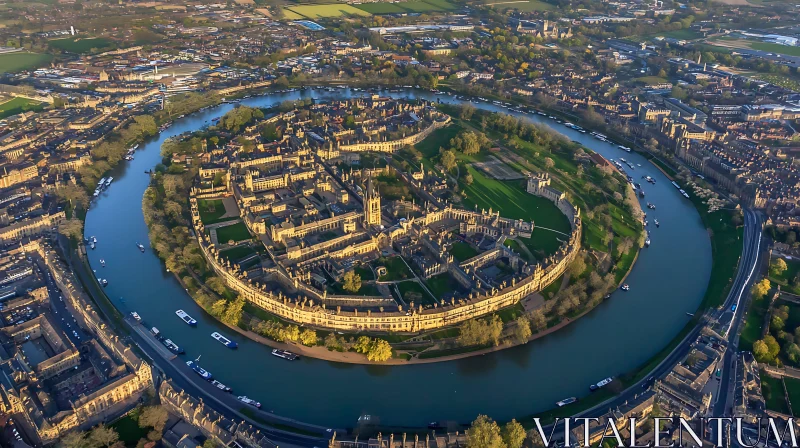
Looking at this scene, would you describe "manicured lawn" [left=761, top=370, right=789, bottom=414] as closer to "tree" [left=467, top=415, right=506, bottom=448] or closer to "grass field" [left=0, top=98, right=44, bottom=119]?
"tree" [left=467, top=415, right=506, bottom=448]

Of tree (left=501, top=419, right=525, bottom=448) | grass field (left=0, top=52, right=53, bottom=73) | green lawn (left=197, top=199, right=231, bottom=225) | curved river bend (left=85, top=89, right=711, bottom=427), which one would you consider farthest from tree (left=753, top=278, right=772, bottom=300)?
grass field (left=0, top=52, right=53, bottom=73)

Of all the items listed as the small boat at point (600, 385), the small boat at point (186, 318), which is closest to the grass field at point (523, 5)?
the small boat at point (186, 318)

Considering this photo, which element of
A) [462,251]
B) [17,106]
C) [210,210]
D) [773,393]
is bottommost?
[17,106]

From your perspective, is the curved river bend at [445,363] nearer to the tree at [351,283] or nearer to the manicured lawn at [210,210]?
the manicured lawn at [210,210]

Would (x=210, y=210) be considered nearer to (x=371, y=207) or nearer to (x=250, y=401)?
(x=371, y=207)

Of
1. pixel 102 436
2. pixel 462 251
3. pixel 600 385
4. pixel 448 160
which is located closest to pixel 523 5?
pixel 448 160

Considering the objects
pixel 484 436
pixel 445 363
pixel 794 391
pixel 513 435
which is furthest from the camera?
pixel 445 363

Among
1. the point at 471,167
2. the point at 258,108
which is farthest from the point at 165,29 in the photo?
the point at 471,167
